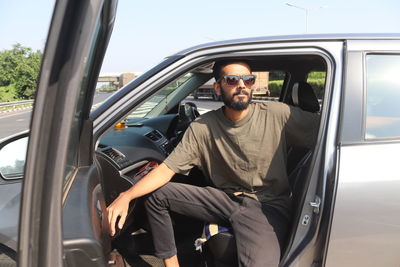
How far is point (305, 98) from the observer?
8.20 feet

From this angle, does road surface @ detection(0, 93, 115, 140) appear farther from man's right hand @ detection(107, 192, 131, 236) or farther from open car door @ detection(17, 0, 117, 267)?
man's right hand @ detection(107, 192, 131, 236)

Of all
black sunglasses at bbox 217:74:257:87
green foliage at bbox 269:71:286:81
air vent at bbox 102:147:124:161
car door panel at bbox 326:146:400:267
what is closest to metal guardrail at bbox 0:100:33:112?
air vent at bbox 102:147:124:161

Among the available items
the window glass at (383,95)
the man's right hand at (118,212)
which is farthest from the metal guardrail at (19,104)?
the window glass at (383,95)

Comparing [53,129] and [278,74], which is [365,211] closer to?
[53,129]

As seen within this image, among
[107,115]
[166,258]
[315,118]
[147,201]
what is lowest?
[166,258]

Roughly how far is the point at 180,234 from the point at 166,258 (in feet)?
2.50

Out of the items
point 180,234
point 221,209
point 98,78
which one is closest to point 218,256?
point 221,209

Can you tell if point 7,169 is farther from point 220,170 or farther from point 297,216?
point 297,216

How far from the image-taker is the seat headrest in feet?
8.07

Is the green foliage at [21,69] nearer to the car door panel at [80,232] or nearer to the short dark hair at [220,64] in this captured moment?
the car door panel at [80,232]

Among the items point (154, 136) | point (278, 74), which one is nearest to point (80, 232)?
point (154, 136)

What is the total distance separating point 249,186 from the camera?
2.04 meters

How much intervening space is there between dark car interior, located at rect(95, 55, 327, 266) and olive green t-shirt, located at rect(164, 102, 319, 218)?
13cm

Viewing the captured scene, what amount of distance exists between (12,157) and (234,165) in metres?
1.20
